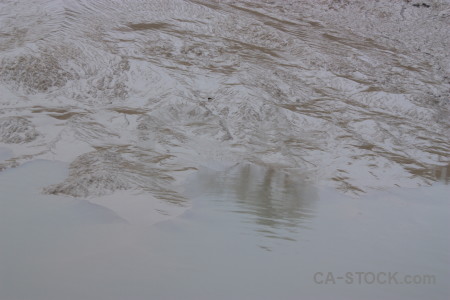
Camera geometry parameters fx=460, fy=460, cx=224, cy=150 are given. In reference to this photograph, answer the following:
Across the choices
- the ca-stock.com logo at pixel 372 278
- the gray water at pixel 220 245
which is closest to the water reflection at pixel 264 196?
the gray water at pixel 220 245

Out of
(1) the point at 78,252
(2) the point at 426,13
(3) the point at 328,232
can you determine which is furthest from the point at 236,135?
(2) the point at 426,13

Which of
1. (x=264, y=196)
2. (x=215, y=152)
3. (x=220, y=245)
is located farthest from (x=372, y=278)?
(x=215, y=152)

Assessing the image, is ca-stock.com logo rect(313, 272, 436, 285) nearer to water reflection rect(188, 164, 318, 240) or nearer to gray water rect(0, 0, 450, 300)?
gray water rect(0, 0, 450, 300)

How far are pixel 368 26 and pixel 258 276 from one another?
5.53 meters

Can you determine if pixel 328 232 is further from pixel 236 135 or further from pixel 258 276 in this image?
pixel 236 135

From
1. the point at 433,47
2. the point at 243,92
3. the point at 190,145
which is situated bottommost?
the point at 190,145

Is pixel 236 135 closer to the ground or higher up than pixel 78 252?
higher up

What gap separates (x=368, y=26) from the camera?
262 inches

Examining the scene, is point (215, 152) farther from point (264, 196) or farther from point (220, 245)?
point (220, 245)

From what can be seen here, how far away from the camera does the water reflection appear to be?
255cm

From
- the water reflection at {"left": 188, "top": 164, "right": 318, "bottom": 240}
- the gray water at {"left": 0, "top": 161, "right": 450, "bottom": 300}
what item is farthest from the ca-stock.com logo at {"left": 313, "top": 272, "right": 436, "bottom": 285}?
the water reflection at {"left": 188, "top": 164, "right": 318, "bottom": 240}

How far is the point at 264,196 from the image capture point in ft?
9.57

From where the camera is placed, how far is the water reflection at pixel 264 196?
8.38 feet

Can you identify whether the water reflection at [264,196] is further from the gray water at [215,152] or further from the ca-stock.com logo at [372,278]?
the ca-stock.com logo at [372,278]
